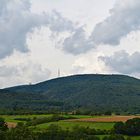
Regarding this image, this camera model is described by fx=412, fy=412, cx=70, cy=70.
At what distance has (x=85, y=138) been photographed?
154000 millimetres

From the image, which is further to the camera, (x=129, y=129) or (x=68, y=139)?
(x=129, y=129)

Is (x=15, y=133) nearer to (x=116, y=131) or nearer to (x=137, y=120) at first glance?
(x=116, y=131)

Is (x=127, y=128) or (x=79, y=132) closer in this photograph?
(x=79, y=132)

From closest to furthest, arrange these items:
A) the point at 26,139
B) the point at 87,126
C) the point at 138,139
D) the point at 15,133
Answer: the point at 26,139 → the point at 15,133 → the point at 138,139 → the point at 87,126

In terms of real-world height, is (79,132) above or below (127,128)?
below

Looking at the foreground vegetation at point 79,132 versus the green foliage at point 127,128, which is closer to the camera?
the foreground vegetation at point 79,132

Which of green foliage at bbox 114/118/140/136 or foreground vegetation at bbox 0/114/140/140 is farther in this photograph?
green foliage at bbox 114/118/140/136

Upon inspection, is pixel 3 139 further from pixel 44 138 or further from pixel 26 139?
pixel 44 138

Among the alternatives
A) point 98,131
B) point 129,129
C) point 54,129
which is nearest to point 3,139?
point 54,129

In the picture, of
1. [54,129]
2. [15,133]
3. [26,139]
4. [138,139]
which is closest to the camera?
[26,139]

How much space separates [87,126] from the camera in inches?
7475

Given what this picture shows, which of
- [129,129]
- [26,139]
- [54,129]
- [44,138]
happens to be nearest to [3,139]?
[26,139]

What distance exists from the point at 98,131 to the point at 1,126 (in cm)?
4300

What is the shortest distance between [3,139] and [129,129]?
215 ft
